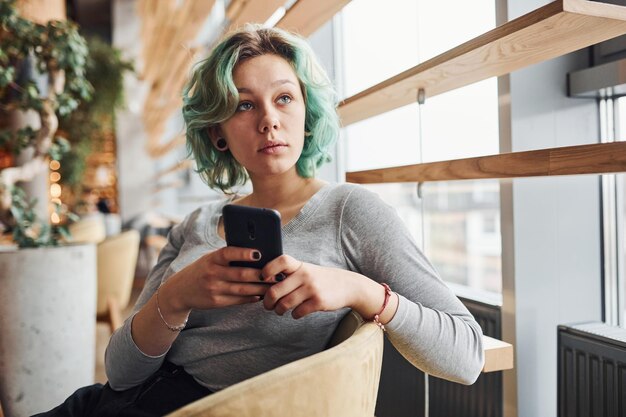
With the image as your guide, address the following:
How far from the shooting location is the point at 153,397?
3.93 ft

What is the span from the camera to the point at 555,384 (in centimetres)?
159

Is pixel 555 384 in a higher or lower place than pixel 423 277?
lower

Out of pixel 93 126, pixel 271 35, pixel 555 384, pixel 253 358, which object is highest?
pixel 93 126

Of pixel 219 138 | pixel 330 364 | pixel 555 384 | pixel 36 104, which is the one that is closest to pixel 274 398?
pixel 330 364

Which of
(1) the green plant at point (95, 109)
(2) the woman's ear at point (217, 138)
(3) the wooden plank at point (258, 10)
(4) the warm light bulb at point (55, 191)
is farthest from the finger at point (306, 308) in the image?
(4) the warm light bulb at point (55, 191)

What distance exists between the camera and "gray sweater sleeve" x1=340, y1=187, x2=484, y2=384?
99 cm

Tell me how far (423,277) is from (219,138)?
25.9 inches

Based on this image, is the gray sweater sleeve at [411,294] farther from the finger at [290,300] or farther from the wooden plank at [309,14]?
the wooden plank at [309,14]

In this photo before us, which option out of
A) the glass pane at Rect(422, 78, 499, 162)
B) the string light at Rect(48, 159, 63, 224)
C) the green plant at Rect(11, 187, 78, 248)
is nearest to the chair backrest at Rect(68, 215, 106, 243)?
the string light at Rect(48, 159, 63, 224)

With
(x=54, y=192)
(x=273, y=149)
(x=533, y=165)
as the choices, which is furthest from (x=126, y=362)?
(x=54, y=192)

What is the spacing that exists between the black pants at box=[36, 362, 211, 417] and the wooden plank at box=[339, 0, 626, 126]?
817 mm

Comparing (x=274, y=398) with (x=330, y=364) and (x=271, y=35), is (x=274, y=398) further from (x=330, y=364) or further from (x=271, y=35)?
(x=271, y=35)

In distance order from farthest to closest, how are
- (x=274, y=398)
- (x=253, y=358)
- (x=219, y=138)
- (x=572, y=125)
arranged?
(x=572, y=125), (x=219, y=138), (x=253, y=358), (x=274, y=398)

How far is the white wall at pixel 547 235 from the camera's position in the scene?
1.54m
